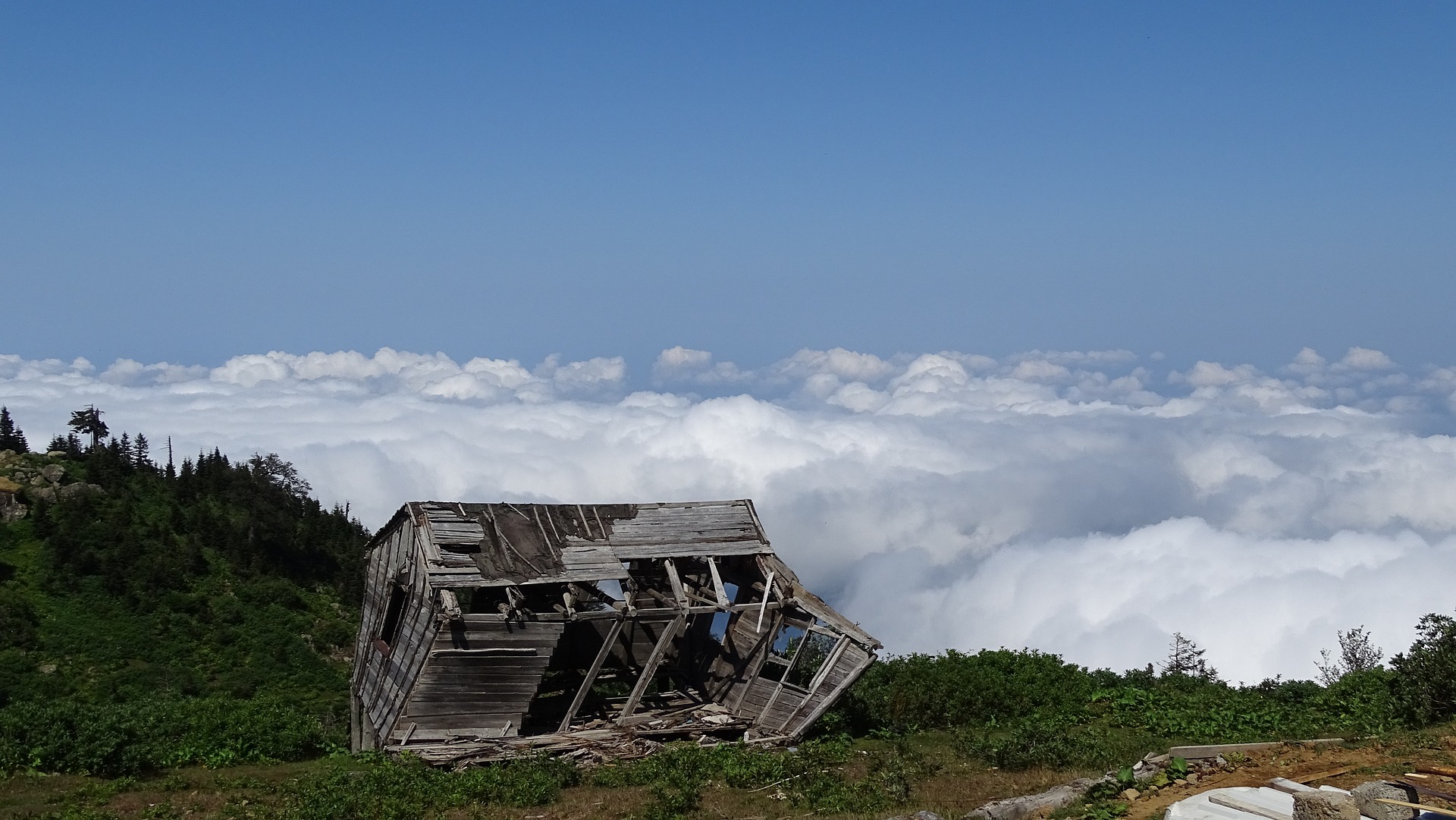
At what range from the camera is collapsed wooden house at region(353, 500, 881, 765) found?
2016cm

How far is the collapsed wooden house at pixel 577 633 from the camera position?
20156 mm

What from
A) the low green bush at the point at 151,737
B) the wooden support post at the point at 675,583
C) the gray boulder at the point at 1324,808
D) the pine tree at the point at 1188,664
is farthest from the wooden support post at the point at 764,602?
the pine tree at the point at 1188,664

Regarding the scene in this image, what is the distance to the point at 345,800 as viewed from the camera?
52.2 feet

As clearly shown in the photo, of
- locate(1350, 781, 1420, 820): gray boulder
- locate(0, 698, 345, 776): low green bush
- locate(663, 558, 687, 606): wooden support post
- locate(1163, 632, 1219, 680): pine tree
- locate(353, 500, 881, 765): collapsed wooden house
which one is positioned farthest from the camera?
locate(1163, 632, 1219, 680): pine tree

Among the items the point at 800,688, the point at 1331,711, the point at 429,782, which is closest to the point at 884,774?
the point at 800,688

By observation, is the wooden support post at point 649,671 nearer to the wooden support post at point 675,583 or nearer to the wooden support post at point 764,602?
the wooden support post at point 675,583

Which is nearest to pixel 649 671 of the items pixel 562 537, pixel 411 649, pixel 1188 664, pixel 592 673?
pixel 592 673

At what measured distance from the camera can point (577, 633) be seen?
A: 83.7 feet

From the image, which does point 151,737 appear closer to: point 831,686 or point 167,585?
point 831,686

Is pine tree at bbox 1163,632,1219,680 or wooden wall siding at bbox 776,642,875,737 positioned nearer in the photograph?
wooden wall siding at bbox 776,642,875,737

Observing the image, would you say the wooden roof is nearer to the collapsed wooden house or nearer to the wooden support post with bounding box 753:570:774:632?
the collapsed wooden house

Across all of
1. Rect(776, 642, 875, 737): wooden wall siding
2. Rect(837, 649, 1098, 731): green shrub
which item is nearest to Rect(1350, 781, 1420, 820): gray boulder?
Rect(776, 642, 875, 737): wooden wall siding

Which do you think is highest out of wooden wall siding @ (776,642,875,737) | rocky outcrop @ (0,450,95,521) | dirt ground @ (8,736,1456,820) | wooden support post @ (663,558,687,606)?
rocky outcrop @ (0,450,95,521)

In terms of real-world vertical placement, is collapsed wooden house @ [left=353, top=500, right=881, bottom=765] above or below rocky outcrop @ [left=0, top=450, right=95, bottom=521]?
below
